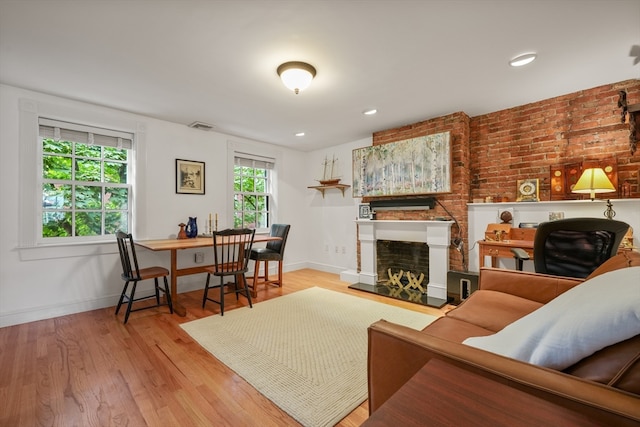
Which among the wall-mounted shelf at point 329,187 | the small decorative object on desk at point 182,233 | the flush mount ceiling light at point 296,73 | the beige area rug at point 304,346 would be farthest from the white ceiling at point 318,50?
the beige area rug at point 304,346

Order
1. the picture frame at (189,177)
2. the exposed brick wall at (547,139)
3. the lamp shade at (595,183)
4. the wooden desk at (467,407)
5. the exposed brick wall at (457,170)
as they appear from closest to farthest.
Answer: the wooden desk at (467,407), the lamp shade at (595,183), the exposed brick wall at (547,139), the exposed brick wall at (457,170), the picture frame at (189,177)

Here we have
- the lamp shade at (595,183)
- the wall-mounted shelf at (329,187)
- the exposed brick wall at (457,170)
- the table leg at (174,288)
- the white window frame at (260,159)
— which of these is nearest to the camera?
the lamp shade at (595,183)

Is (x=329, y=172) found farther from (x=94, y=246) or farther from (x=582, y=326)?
(x=582, y=326)

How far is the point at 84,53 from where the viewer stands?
7.35ft

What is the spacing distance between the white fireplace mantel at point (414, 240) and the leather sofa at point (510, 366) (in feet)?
6.42

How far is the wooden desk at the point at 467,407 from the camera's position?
1.80ft

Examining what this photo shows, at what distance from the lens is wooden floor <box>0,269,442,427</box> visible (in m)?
1.53

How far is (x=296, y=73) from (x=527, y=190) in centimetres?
292

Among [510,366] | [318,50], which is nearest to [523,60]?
[318,50]

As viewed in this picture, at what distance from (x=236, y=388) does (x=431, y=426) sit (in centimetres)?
161

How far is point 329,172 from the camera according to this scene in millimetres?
5285

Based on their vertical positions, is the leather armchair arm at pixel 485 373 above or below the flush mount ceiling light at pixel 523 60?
below

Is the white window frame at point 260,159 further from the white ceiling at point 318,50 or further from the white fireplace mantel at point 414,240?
the white fireplace mantel at point 414,240

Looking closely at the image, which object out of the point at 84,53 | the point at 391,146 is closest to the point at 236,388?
the point at 84,53
